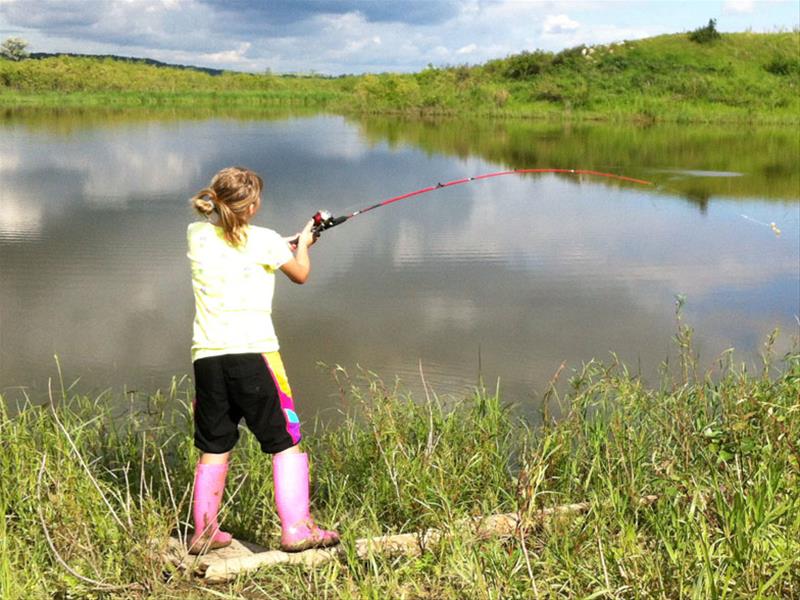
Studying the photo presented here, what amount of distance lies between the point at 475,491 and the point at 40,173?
11.3 m

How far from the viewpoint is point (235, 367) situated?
8.29ft

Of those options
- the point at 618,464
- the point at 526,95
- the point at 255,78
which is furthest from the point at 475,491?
the point at 255,78

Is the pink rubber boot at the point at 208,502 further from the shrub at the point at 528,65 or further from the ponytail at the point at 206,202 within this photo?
the shrub at the point at 528,65

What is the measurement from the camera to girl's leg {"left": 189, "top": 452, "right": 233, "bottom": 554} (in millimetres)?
2537

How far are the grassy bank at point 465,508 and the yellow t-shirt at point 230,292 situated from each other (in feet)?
1.44

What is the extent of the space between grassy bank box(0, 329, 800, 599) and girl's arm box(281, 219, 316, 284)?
639 mm

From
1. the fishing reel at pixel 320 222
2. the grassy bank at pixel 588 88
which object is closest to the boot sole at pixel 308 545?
the fishing reel at pixel 320 222

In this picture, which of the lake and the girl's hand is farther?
the lake

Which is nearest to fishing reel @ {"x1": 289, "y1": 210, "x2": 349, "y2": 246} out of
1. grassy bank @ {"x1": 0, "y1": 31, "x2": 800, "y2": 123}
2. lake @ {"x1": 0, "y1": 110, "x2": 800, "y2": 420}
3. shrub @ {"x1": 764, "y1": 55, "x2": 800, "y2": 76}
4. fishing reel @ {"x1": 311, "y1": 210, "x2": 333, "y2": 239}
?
fishing reel @ {"x1": 311, "y1": 210, "x2": 333, "y2": 239}

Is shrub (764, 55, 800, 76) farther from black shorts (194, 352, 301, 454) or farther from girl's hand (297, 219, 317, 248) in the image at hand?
black shorts (194, 352, 301, 454)

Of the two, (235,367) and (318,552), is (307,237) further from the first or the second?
(318,552)

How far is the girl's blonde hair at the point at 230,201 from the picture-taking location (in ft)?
8.38

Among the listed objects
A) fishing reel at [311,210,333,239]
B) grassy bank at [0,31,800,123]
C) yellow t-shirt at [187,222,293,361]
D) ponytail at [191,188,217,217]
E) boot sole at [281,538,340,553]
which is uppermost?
grassy bank at [0,31,800,123]

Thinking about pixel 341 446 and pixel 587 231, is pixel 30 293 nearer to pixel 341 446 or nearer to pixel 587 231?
pixel 341 446
